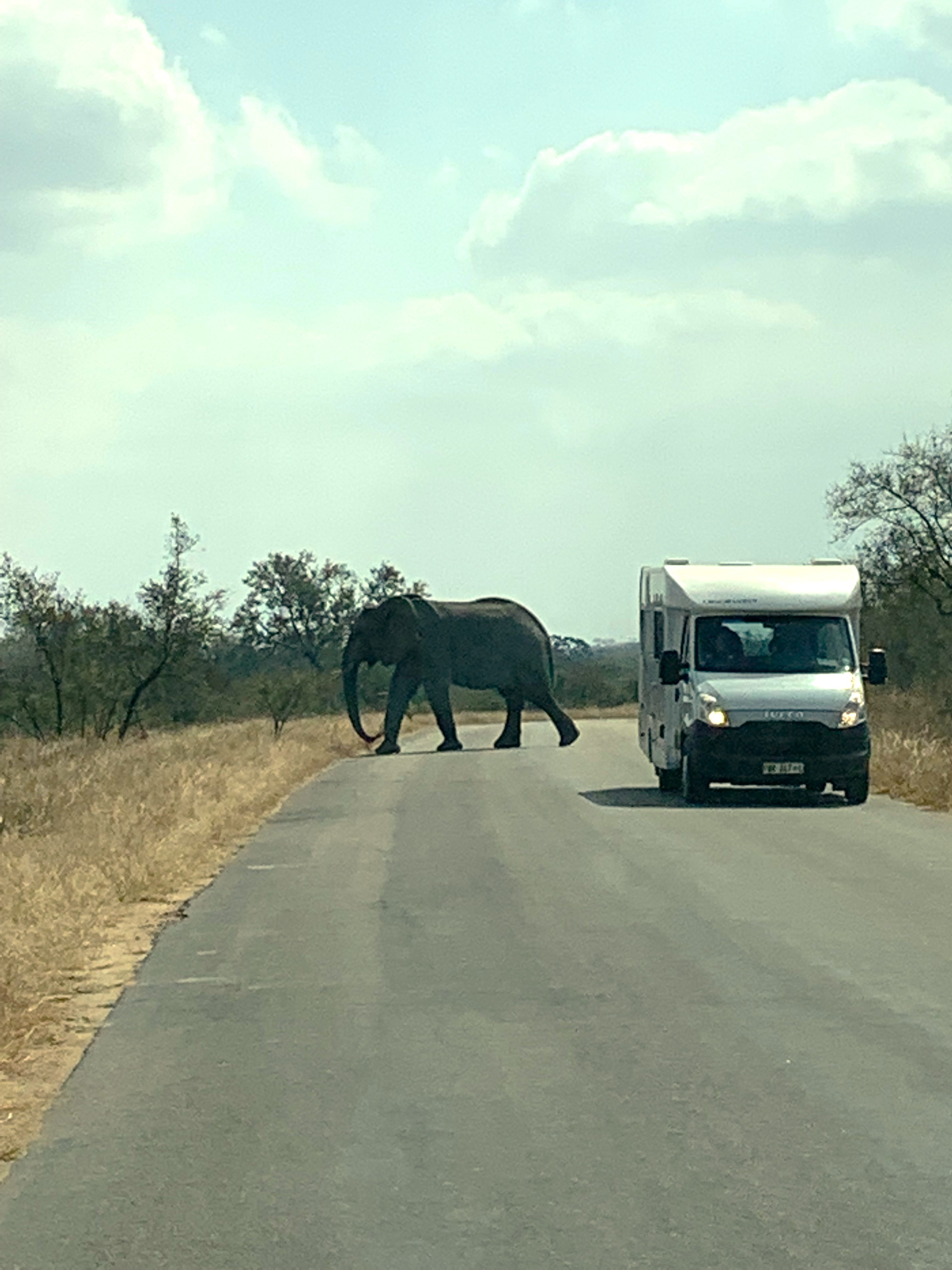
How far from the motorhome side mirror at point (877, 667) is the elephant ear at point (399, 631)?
18330 millimetres

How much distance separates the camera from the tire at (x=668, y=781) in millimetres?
24359

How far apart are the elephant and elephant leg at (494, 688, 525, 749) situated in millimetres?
21

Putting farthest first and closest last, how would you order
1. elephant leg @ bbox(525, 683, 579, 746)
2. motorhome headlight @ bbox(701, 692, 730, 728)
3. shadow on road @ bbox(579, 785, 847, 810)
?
elephant leg @ bbox(525, 683, 579, 746) → shadow on road @ bbox(579, 785, 847, 810) → motorhome headlight @ bbox(701, 692, 730, 728)

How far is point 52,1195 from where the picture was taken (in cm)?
624

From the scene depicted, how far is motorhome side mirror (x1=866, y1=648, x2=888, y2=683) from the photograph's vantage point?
Answer: 22.2 m

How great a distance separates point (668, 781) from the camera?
2458cm

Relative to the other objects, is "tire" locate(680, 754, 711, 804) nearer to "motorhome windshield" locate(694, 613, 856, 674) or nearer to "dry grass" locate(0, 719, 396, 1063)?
"motorhome windshield" locate(694, 613, 856, 674)

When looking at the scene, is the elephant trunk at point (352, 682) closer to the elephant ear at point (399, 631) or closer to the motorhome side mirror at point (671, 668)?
the elephant ear at point (399, 631)

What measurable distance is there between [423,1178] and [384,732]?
33.9 meters

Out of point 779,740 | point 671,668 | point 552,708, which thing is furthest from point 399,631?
point 779,740

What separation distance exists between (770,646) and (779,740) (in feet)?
4.80

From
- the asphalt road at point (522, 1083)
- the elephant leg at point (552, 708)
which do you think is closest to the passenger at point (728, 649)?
the asphalt road at point (522, 1083)

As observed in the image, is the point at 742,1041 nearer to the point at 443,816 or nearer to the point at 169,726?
the point at 443,816

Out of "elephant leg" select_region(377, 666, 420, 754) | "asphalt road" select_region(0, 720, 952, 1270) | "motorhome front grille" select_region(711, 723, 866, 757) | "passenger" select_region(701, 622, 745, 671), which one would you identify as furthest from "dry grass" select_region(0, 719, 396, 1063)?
"passenger" select_region(701, 622, 745, 671)
